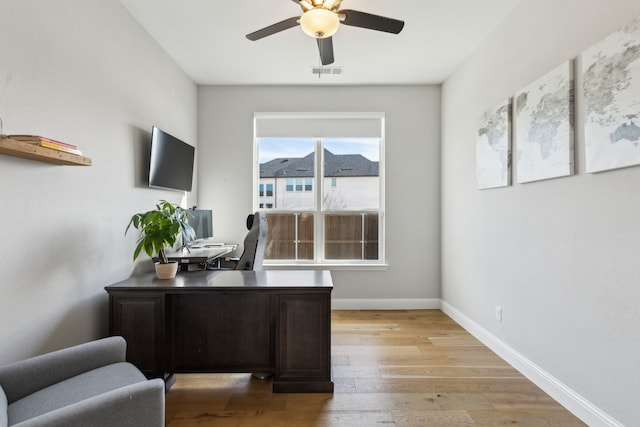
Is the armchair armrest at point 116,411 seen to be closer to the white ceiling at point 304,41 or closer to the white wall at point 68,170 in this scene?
the white wall at point 68,170

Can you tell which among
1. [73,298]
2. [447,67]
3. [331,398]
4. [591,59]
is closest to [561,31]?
[591,59]

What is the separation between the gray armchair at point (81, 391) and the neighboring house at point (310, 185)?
277 centimetres

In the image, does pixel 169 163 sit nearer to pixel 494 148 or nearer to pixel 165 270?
pixel 165 270

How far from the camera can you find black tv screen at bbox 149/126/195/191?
114 inches

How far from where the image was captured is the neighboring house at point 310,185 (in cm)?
434

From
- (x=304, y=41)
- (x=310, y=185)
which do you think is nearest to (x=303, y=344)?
(x=310, y=185)

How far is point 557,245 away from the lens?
221 centimetres

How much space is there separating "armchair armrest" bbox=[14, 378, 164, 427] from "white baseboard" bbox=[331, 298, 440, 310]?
3.03 metres

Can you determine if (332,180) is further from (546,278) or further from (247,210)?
(546,278)

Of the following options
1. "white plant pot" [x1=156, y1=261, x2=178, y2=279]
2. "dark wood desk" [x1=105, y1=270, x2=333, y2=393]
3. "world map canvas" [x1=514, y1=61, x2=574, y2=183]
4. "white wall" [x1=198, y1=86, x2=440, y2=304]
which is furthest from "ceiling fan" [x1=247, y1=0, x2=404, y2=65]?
"white wall" [x1=198, y1=86, x2=440, y2=304]

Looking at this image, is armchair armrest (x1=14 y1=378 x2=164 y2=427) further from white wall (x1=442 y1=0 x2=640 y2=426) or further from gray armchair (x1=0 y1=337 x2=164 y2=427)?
white wall (x1=442 y1=0 x2=640 y2=426)

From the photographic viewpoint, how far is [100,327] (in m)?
2.34

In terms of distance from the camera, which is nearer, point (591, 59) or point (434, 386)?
point (591, 59)

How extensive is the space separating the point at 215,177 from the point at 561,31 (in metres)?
3.72
